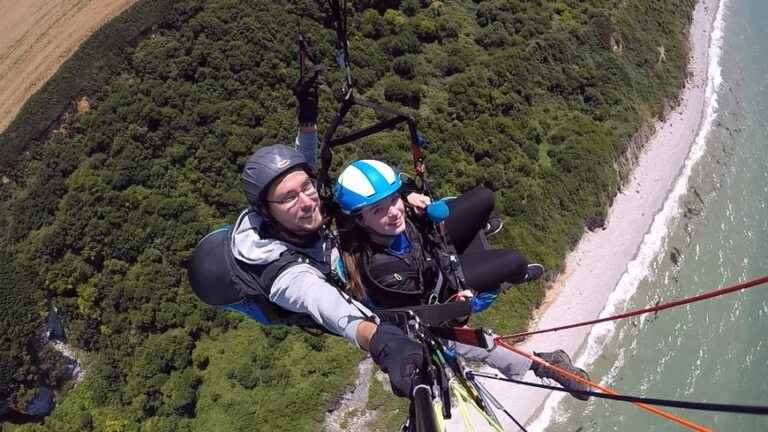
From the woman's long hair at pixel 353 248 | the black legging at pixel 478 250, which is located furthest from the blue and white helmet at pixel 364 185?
the black legging at pixel 478 250

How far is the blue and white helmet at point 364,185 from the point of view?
3521 millimetres

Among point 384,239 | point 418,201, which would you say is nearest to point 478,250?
point 418,201

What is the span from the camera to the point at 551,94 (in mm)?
17625

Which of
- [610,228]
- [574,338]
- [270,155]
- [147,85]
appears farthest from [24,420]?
[610,228]

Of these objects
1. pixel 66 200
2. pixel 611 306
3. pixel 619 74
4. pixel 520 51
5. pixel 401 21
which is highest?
pixel 66 200

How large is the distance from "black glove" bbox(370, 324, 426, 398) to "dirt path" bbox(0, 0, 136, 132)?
13.9 metres

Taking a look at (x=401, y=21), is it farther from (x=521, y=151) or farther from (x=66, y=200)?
(x=66, y=200)

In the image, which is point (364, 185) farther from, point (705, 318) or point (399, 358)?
point (705, 318)

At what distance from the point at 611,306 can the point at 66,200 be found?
14379 mm

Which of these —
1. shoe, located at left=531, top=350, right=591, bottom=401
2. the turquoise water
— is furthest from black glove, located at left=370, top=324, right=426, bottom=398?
the turquoise water

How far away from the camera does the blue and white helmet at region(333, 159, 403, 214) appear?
352 centimetres

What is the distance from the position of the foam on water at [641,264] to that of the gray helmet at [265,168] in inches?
414

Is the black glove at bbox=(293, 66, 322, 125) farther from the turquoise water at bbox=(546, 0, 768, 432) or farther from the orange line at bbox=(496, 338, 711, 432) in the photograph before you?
the turquoise water at bbox=(546, 0, 768, 432)

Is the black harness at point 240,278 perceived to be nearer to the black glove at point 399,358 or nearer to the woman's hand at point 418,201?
the black glove at point 399,358
